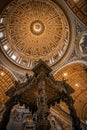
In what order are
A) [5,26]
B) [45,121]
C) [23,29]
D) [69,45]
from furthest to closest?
[23,29] < [5,26] < [69,45] < [45,121]

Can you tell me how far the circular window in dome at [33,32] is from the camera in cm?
1708

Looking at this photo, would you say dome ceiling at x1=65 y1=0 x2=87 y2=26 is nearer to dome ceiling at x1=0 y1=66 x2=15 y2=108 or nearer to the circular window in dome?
the circular window in dome

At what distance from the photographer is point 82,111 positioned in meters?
19.2

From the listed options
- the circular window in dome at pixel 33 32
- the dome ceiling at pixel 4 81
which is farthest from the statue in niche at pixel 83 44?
the dome ceiling at pixel 4 81

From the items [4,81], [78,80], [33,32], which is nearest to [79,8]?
[33,32]

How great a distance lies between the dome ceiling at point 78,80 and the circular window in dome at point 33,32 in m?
1.37

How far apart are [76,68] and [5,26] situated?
7.61 m

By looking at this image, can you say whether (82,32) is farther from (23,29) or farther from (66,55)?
(23,29)

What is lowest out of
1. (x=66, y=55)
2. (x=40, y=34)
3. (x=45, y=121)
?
(x=45, y=121)

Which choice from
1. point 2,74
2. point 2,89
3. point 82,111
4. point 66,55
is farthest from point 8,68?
point 82,111

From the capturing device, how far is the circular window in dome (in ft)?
56.0

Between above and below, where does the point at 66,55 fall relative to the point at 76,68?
above

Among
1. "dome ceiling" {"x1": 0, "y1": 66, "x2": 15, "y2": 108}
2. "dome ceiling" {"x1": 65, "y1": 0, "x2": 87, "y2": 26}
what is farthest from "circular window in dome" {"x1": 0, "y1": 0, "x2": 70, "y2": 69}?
"dome ceiling" {"x1": 65, "y1": 0, "x2": 87, "y2": 26}

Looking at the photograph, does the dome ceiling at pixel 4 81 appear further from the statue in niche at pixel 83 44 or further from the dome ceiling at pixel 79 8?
the dome ceiling at pixel 79 8
